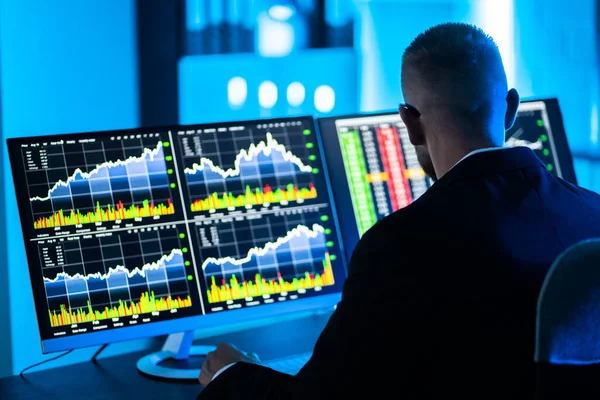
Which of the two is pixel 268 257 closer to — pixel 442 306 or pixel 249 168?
pixel 249 168

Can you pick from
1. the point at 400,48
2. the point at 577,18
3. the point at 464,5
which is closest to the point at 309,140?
the point at 400,48

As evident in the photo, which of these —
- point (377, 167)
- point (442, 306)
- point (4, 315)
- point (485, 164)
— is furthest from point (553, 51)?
point (442, 306)

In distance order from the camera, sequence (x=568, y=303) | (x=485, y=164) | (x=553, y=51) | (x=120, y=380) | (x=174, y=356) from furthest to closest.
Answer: (x=553, y=51) < (x=174, y=356) < (x=120, y=380) < (x=485, y=164) < (x=568, y=303)

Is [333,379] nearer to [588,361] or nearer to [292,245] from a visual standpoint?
[588,361]

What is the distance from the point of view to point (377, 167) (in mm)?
2275

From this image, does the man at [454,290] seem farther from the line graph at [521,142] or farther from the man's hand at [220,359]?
the line graph at [521,142]

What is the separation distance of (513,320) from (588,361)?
13 cm

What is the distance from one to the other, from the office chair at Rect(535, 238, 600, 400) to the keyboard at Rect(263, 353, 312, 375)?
0.73 meters

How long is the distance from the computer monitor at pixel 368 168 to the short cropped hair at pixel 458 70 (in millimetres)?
713

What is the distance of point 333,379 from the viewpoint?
1.29 m

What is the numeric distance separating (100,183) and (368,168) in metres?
0.75

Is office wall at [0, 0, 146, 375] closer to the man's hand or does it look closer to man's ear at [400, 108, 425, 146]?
the man's hand

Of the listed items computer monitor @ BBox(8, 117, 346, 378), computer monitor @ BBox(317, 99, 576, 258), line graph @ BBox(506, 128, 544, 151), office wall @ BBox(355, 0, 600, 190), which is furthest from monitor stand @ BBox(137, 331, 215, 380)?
office wall @ BBox(355, 0, 600, 190)

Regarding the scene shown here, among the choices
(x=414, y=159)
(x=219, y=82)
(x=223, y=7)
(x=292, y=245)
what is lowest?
(x=292, y=245)
